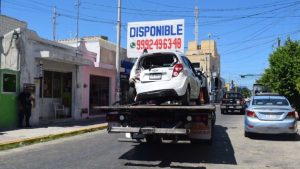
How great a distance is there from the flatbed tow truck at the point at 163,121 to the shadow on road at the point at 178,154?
1.77 feet

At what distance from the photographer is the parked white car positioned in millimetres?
10961

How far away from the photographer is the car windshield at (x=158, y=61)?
11383 millimetres

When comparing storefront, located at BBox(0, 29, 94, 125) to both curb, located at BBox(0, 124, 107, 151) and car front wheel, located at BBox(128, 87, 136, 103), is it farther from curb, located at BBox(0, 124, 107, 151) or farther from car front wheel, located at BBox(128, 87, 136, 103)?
car front wheel, located at BBox(128, 87, 136, 103)

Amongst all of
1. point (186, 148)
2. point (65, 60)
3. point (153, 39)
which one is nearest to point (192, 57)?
point (153, 39)

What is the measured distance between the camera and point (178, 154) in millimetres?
11070

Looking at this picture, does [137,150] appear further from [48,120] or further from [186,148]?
[48,120]

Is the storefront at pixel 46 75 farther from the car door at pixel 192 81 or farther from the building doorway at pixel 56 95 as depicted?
the car door at pixel 192 81

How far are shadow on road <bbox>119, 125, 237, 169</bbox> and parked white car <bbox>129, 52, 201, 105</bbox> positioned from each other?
1.40m

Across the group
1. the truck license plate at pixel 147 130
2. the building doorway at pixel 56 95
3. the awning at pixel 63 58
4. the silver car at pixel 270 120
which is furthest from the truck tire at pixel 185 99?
the building doorway at pixel 56 95

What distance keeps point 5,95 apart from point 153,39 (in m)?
13.9

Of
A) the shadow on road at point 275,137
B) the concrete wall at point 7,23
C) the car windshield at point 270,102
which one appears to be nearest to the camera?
the shadow on road at point 275,137

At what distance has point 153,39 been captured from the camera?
1147 inches

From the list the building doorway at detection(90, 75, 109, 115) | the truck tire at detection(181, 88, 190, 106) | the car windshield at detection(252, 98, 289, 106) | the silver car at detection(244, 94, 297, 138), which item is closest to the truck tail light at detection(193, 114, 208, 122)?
the truck tire at detection(181, 88, 190, 106)

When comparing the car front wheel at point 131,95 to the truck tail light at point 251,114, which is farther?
the truck tail light at point 251,114
